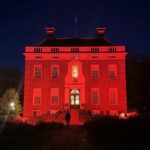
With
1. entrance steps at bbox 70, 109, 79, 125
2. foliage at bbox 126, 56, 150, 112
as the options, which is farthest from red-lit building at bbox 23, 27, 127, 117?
foliage at bbox 126, 56, 150, 112

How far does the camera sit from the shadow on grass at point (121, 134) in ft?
50.4

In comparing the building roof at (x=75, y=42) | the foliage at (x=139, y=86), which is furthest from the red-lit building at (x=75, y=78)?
the foliage at (x=139, y=86)

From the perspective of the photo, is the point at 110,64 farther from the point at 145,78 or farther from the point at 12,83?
the point at 12,83

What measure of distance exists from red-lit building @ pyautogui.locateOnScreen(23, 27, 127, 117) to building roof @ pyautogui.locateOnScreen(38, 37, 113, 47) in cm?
59

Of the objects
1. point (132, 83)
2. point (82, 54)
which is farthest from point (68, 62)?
point (132, 83)

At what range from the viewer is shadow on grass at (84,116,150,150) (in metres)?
15.4

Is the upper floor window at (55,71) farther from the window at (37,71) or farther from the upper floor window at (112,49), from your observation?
the upper floor window at (112,49)

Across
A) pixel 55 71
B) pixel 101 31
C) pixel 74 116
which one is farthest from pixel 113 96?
pixel 101 31

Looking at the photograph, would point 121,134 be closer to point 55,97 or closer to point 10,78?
point 55,97

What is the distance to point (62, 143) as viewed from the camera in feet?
57.0

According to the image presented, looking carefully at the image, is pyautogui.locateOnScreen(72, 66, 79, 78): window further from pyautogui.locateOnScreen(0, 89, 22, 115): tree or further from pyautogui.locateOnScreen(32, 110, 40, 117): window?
pyautogui.locateOnScreen(0, 89, 22, 115): tree

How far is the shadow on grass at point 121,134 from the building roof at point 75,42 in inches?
889

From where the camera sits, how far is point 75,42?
136 ft

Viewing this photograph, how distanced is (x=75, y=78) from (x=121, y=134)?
2198 centimetres
